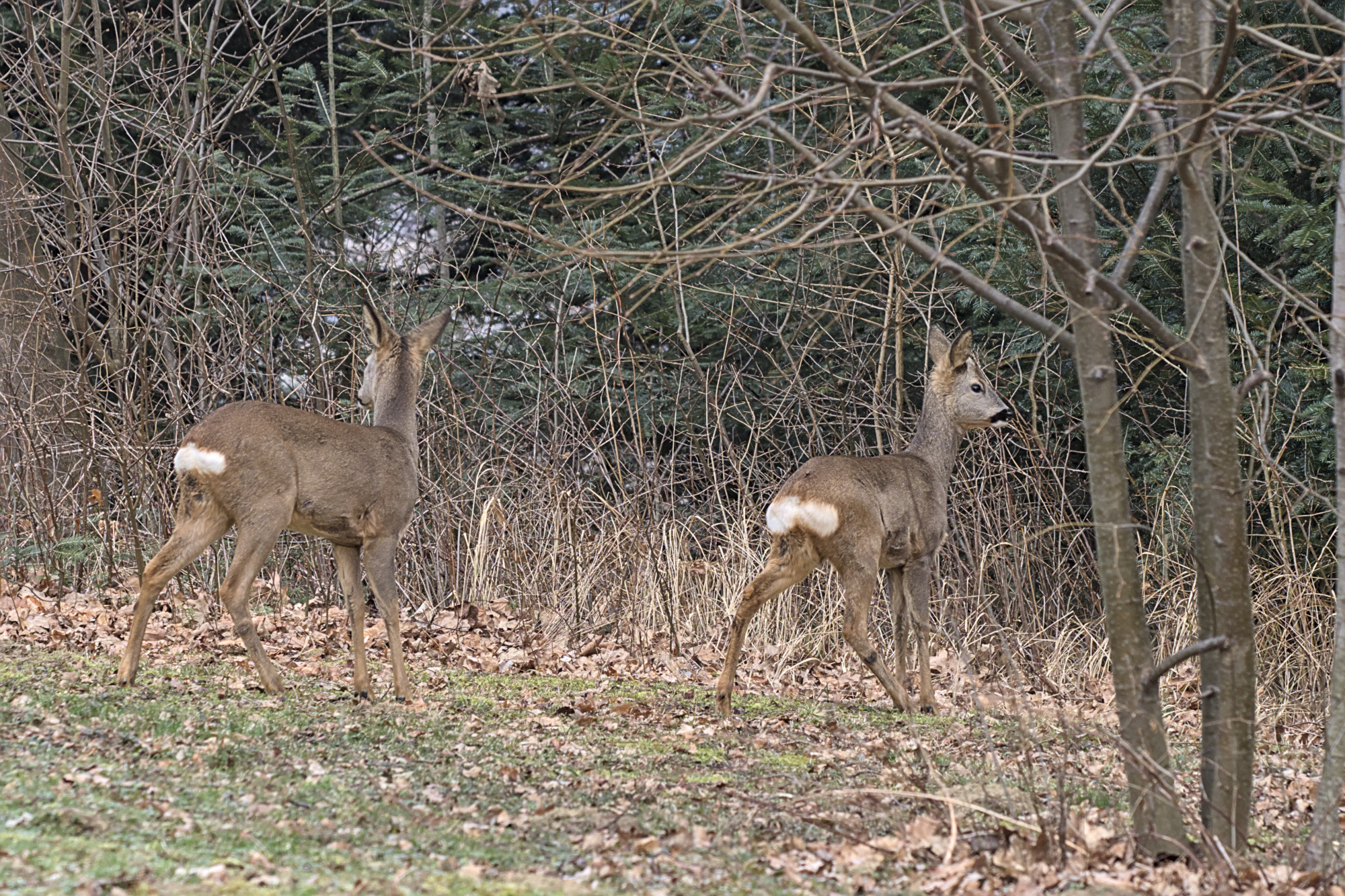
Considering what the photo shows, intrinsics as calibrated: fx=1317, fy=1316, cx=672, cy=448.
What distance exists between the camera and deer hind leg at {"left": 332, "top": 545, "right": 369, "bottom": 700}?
6832 mm

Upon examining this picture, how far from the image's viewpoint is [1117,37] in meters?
7.48

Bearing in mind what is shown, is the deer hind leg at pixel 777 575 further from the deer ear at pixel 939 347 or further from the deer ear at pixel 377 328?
the deer ear at pixel 377 328

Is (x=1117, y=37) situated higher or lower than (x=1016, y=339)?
higher

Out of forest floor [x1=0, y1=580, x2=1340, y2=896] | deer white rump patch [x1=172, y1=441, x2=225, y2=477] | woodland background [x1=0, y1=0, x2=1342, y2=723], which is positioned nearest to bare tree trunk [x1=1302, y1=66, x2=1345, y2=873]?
forest floor [x1=0, y1=580, x2=1340, y2=896]

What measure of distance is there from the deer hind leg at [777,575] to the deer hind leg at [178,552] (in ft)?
9.03

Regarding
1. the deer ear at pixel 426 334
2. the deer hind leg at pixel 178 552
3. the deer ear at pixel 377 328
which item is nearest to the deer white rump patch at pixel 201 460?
the deer hind leg at pixel 178 552

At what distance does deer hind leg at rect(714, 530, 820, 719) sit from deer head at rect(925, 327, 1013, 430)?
169 centimetres

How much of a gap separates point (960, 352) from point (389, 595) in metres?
3.87

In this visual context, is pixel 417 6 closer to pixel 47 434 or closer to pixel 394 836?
pixel 47 434

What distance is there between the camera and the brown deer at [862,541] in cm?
720

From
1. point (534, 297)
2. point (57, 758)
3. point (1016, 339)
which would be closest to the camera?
point (57, 758)

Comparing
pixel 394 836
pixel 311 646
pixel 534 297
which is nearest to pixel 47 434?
pixel 311 646

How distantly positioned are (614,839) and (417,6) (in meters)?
12.0

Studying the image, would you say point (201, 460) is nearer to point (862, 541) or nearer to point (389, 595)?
point (389, 595)
